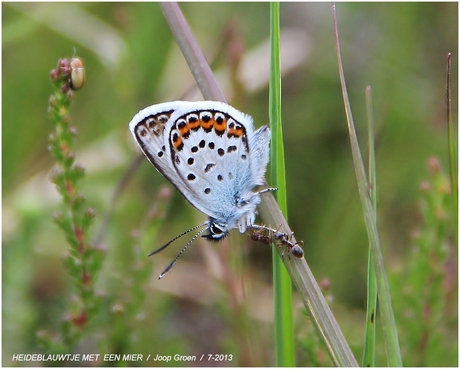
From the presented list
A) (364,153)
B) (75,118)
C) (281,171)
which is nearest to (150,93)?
(75,118)

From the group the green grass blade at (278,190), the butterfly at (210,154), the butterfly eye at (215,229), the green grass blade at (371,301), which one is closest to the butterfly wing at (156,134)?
the butterfly at (210,154)

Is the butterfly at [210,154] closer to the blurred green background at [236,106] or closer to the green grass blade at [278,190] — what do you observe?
the green grass blade at [278,190]

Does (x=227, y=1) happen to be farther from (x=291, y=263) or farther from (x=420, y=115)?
(x=291, y=263)

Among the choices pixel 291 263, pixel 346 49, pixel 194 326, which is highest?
pixel 346 49

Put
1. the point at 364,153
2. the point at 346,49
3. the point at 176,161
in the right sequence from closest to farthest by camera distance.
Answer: the point at 176,161, the point at 364,153, the point at 346,49

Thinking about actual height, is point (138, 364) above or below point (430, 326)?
below

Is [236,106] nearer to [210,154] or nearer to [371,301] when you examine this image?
[210,154]

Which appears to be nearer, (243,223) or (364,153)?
(243,223)
